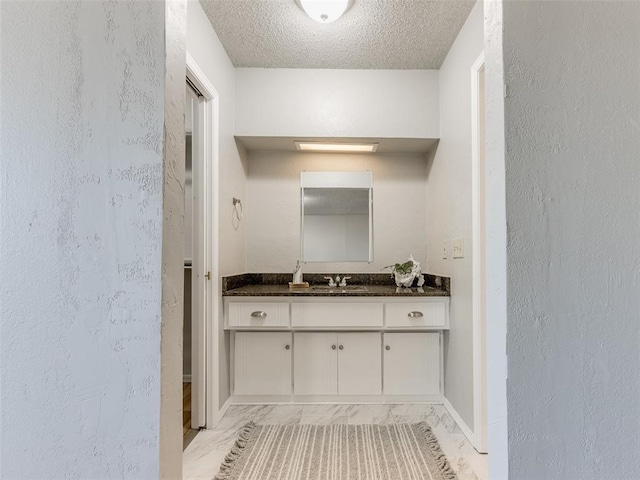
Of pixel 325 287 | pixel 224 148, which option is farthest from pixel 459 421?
pixel 224 148

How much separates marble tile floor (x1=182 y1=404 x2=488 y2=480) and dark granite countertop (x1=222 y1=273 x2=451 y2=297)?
763 millimetres

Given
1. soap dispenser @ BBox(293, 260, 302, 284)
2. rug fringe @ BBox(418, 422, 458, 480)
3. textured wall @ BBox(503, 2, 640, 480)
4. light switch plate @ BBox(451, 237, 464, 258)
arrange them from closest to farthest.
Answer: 1. textured wall @ BBox(503, 2, 640, 480)
2. rug fringe @ BBox(418, 422, 458, 480)
3. light switch plate @ BBox(451, 237, 464, 258)
4. soap dispenser @ BBox(293, 260, 302, 284)

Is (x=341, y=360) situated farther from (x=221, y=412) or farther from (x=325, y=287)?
(x=221, y=412)

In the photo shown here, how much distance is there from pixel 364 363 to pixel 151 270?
1.87 m

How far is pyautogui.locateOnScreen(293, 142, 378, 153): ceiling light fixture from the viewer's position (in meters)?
2.67

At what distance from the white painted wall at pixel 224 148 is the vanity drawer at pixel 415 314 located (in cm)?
114

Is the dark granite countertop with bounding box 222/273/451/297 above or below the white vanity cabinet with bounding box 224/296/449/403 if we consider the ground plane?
above

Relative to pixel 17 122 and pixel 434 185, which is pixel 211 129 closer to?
pixel 17 122

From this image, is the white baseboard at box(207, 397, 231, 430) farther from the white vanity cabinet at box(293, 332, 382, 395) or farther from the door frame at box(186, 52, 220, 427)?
the white vanity cabinet at box(293, 332, 382, 395)

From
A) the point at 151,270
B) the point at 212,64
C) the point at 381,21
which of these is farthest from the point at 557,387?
the point at 212,64

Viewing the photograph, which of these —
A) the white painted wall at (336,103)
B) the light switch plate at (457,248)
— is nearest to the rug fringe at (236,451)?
the light switch plate at (457,248)

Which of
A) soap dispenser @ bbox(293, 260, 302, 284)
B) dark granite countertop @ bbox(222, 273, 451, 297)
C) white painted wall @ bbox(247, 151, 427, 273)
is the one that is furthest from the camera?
white painted wall @ bbox(247, 151, 427, 273)

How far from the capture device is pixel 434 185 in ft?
8.72

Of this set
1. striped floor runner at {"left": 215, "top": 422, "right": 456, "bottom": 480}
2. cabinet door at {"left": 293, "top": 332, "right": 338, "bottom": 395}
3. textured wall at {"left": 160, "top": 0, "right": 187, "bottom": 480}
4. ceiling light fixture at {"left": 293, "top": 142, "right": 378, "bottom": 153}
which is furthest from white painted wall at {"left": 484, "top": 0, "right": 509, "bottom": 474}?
ceiling light fixture at {"left": 293, "top": 142, "right": 378, "bottom": 153}
